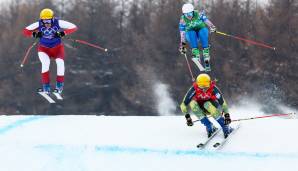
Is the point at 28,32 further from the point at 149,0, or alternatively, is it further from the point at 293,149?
the point at 149,0

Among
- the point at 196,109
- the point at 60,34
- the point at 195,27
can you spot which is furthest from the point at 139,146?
the point at 195,27

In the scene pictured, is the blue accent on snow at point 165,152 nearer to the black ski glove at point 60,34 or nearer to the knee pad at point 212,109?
the knee pad at point 212,109

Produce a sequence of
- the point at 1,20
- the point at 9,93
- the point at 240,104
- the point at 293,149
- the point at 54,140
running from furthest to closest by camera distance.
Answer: the point at 1,20 < the point at 9,93 < the point at 240,104 < the point at 54,140 < the point at 293,149

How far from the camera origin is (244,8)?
1405 inches

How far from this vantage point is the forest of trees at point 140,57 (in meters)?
32.9

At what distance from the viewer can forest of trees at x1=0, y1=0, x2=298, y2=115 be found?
32.9 meters

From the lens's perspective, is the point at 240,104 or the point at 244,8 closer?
the point at 240,104

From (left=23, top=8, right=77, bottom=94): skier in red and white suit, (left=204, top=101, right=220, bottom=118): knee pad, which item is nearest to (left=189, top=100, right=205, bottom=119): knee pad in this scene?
(left=204, top=101, right=220, bottom=118): knee pad

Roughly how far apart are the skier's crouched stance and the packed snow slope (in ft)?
1.67

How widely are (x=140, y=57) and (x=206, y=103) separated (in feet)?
85.3

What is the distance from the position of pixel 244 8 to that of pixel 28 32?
79.9ft

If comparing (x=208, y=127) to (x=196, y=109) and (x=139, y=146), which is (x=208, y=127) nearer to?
(x=196, y=109)

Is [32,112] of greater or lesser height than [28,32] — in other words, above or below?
below

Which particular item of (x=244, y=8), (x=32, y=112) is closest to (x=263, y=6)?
(x=244, y=8)
